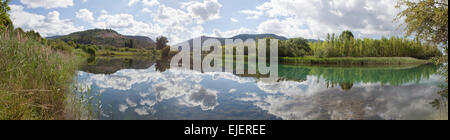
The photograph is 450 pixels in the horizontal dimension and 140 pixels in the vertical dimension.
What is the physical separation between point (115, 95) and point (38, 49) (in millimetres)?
1763

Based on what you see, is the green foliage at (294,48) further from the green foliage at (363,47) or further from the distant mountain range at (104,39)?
the distant mountain range at (104,39)

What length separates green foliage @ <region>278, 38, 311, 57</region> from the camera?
25133 mm

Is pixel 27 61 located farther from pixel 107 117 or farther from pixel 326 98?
pixel 326 98

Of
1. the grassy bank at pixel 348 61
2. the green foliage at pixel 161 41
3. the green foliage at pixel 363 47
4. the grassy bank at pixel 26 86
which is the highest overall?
the green foliage at pixel 161 41

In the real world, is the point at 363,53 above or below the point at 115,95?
above

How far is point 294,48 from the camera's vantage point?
28.2 m

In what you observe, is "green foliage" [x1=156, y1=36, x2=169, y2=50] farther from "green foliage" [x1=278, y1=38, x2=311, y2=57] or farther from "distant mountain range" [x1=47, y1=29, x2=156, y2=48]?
"green foliage" [x1=278, y1=38, x2=311, y2=57]

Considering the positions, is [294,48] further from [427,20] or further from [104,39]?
[104,39]

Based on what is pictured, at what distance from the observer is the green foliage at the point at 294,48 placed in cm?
2513
